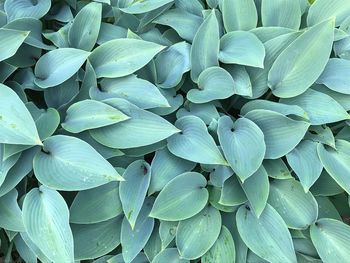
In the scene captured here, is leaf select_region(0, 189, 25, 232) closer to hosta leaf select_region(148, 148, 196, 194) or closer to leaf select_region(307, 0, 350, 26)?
hosta leaf select_region(148, 148, 196, 194)

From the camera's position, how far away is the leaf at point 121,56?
5.28 feet

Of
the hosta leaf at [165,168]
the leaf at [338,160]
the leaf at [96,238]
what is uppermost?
the leaf at [338,160]

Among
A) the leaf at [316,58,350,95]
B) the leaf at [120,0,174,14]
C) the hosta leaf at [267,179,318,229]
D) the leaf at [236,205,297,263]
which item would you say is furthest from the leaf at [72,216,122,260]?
the leaf at [316,58,350,95]

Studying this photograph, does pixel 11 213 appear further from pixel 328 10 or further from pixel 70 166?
pixel 328 10

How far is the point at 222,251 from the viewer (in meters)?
1.54

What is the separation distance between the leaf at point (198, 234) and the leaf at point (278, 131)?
0.90 ft

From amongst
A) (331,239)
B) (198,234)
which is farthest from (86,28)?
(331,239)

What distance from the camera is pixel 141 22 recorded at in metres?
1.79

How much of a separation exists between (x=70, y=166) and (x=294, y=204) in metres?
0.73

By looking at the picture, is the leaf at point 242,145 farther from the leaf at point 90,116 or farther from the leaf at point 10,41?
the leaf at point 10,41

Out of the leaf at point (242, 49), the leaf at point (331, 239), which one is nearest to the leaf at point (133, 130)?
the leaf at point (242, 49)

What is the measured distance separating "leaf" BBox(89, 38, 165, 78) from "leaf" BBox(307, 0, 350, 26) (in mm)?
606

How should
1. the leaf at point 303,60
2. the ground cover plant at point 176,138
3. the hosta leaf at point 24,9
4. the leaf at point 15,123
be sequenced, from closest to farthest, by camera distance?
the leaf at point 15,123 → the ground cover plant at point 176,138 → the leaf at point 303,60 → the hosta leaf at point 24,9

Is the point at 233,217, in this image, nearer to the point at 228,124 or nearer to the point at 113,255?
the point at 228,124
